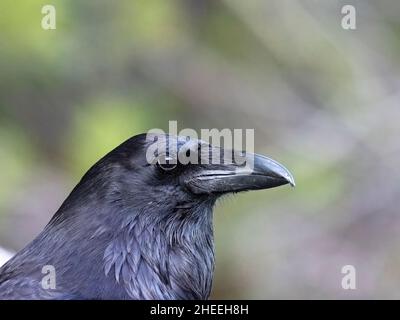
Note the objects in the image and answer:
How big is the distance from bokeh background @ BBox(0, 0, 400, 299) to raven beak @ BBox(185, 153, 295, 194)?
304cm

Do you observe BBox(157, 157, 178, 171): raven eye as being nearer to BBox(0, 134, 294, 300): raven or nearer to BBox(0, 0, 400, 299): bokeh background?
BBox(0, 134, 294, 300): raven

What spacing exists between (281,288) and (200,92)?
1715mm

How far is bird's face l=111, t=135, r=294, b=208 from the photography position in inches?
136

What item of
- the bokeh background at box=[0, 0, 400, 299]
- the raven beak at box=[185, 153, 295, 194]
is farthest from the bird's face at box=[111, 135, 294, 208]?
the bokeh background at box=[0, 0, 400, 299]

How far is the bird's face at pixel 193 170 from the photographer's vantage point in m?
3.47

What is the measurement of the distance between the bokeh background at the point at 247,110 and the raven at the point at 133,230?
3.03m

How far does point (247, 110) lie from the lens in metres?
7.48

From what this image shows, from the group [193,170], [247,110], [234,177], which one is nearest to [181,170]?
[193,170]

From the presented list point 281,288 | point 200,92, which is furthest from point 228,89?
point 281,288

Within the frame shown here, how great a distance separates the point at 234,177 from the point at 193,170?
143 millimetres

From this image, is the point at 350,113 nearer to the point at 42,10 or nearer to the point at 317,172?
the point at 317,172

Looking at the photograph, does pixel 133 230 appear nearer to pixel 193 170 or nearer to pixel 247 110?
pixel 193 170

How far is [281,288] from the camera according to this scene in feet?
22.4

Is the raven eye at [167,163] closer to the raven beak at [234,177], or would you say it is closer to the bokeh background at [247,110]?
the raven beak at [234,177]
